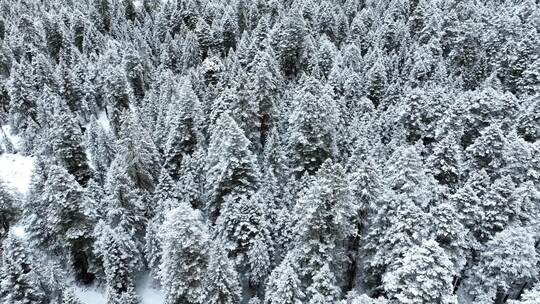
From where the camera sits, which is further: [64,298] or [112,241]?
[112,241]

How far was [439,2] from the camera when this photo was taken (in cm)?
8456

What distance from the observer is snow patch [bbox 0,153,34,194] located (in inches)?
2299

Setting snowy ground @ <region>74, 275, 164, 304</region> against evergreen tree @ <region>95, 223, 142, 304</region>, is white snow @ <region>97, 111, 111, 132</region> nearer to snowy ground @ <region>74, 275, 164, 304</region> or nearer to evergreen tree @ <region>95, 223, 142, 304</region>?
snowy ground @ <region>74, 275, 164, 304</region>

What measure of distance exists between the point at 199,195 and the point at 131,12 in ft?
248

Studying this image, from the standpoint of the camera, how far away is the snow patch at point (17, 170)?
58.4m

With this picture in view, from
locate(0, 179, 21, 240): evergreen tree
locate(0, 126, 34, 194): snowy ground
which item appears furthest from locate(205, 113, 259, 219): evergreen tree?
locate(0, 126, 34, 194): snowy ground

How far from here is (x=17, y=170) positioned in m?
61.2

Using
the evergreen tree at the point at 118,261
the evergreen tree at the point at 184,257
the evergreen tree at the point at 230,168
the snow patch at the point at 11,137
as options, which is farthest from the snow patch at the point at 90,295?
the snow patch at the point at 11,137

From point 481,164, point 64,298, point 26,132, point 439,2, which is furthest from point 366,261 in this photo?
point 439,2

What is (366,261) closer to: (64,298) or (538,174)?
(538,174)

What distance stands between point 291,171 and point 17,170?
41518 millimetres

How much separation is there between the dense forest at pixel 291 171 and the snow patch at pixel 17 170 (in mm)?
2828

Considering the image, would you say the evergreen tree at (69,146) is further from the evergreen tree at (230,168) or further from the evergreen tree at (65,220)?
the evergreen tree at (230,168)

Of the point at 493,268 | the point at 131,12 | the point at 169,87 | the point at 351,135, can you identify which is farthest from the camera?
the point at 131,12
